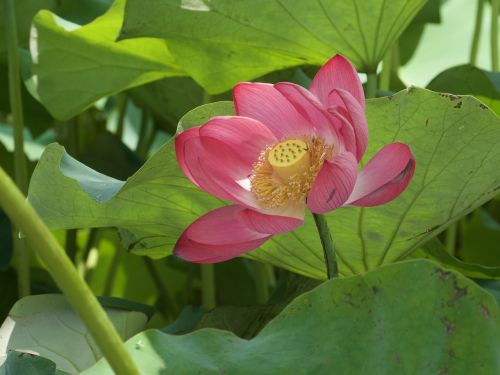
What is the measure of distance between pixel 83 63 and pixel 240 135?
53 cm

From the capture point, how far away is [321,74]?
0.72 metres

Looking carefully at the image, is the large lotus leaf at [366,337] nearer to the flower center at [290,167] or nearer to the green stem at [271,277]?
the flower center at [290,167]

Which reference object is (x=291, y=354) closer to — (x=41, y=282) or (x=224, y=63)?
(x=224, y=63)

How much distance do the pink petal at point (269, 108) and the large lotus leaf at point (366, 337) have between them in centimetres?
12

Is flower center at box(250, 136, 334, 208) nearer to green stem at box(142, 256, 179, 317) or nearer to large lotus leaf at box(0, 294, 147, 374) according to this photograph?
large lotus leaf at box(0, 294, 147, 374)

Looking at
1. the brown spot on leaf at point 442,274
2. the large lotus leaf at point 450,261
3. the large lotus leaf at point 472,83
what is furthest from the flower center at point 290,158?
the large lotus leaf at point 472,83

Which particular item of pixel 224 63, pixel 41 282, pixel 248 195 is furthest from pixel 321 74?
pixel 41 282

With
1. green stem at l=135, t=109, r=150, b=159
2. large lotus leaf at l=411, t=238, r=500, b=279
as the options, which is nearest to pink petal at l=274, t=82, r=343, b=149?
large lotus leaf at l=411, t=238, r=500, b=279

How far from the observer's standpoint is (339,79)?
70 cm

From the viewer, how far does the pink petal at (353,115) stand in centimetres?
64

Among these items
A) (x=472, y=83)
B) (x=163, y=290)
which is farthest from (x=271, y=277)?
(x=472, y=83)

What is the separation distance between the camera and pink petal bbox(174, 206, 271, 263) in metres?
0.67

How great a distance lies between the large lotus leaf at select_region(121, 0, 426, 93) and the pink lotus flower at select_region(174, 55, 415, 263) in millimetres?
227

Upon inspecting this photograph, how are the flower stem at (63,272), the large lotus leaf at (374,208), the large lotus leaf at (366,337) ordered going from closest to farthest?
the flower stem at (63,272) → the large lotus leaf at (366,337) → the large lotus leaf at (374,208)
